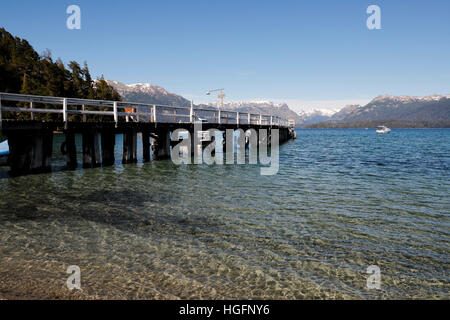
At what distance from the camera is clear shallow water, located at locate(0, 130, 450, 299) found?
508 cm

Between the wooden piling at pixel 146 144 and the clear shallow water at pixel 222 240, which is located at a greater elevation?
the wooden piling at pixel 146 144

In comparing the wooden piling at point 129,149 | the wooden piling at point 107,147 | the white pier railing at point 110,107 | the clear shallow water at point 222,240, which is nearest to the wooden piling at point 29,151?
the white pier railing at point 110,107

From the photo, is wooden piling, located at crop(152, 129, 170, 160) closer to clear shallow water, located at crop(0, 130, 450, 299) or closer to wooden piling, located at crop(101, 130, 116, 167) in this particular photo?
wooden piling, located at crop(101, 130, 116, 167)

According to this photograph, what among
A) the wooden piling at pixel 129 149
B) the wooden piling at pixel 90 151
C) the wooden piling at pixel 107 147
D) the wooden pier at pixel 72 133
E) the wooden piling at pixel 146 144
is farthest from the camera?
the wooden piling at pixel 146 144

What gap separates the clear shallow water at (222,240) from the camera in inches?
200

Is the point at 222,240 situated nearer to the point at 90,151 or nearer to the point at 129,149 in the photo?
the point at 90,151

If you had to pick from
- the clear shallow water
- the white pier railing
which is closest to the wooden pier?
the white pier railing

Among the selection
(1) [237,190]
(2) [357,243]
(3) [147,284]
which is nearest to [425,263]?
(2) [357,243]

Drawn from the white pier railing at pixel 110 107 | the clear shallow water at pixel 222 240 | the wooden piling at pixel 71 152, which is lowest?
the clear shallow water at pixel 222 240

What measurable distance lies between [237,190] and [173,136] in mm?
14565

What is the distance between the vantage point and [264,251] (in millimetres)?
6453

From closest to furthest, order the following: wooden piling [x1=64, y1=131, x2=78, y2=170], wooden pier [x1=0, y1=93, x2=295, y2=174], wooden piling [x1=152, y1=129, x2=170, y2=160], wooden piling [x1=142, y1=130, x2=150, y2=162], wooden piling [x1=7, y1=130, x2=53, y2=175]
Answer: wooden pier [x1=0, y1=93, x2=295, y2=174] → wooden piling [x1=7, y1=130, x2=53, y2=175] → wooden piling [x1=64, y1=131, x2=78, y2=170] → wooden piling [x1=142, y1=130, x2=150, y2=162] → wooden piling [x1=152, y1=129, x2=170, y2=160]

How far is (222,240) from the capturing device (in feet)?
23.0

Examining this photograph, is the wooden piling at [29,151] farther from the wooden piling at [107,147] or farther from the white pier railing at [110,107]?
the wooden piling at [107,147]
